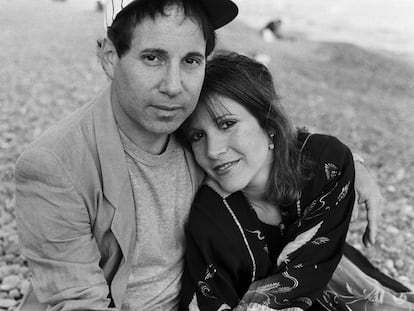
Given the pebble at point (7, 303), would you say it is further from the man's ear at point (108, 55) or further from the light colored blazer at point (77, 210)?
the man's ear at point (108, 55)

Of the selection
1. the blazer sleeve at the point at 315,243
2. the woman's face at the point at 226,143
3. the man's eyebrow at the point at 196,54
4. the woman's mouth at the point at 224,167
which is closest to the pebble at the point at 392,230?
the blazer sleeve at the point at 315,243

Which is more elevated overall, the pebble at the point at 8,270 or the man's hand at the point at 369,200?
the man's hand at the point at 369,200

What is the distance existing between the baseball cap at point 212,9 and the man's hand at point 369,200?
1084mm

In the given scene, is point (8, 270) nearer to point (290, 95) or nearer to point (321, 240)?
point (321, 240)

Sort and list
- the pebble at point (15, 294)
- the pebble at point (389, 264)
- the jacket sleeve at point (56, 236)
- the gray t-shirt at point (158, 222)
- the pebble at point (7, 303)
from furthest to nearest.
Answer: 1. the pebble at point (389, 264)
2. the pebble at point (15, 294)
3. the pebble at point (7, 303)
4. the gray t-shirt at point (158, 222)
5. the jacket sleeve at point (56, 236)

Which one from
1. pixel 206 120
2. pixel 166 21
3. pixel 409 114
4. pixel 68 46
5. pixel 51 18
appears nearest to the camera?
pixel 166 21

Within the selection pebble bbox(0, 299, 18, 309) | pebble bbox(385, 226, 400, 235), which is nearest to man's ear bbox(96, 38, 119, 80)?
pebble bbox(0, 299, 18, 309)

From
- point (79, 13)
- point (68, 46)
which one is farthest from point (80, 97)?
→ point (79, 13)

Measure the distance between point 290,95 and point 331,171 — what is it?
6.01 meters

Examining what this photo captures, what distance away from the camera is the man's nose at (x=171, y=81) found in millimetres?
2166

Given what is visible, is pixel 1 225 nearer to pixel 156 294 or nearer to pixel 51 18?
pixel 156 294

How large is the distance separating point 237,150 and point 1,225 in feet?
8.05

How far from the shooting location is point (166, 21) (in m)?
2.15

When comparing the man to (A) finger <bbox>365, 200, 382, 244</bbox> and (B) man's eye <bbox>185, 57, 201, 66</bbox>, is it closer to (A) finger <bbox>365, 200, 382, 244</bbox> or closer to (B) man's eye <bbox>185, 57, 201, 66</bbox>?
(B) man's eye <bbox>185, 57, 201, 66</bbox>
